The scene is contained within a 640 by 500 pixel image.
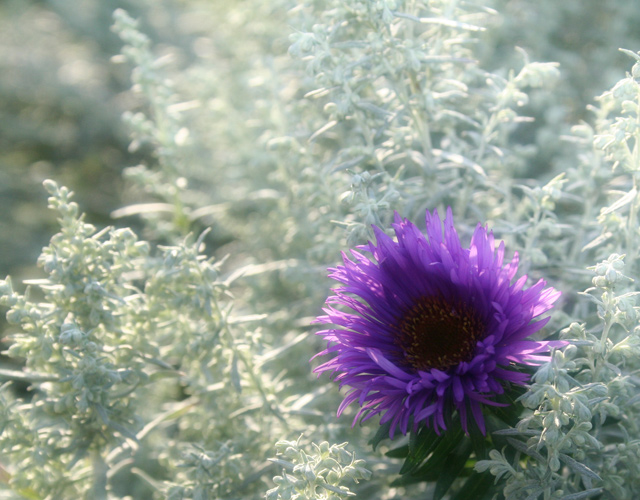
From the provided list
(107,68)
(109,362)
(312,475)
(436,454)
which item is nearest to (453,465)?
(436,454)

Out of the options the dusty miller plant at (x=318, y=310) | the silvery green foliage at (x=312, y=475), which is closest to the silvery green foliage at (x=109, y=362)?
the dusty miller plant at (x=318, y=310)

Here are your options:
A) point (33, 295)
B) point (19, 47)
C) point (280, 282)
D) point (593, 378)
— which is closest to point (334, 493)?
point (593, 378)

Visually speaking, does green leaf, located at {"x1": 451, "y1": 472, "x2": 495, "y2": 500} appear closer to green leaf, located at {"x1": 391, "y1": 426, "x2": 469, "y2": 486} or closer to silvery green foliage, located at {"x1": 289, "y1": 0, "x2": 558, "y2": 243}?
green leaf, located at {"x1": 391, "y1": 426, "x2": 469, "y2": 486}

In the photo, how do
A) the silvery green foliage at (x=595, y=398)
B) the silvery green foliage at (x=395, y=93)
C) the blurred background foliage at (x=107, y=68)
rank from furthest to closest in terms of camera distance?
1. the blurred background foliage at (x=107, y=68)
2. the silvery green foliage at (x=395, y=93)
3. the silvery green foliage at (x=595, y=398)

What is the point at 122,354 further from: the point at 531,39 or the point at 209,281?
the point at 531,39

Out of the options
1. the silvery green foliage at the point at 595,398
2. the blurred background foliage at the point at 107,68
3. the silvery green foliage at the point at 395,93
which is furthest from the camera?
the blurred background foliage at the point at 107,68

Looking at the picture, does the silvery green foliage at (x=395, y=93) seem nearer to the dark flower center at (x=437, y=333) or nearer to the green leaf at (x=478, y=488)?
the dark flower center at (x=437, y=333)

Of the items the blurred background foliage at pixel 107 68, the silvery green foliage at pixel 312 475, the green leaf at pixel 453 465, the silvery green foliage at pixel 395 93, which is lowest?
the green leaf at pixel 453 465

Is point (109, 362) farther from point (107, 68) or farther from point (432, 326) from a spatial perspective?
point (107, 68)

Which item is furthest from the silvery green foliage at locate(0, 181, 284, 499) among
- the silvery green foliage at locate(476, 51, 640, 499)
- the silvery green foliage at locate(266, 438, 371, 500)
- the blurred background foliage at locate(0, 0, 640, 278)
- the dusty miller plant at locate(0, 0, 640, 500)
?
the blurred background foliage at locate(0, 0, 640, 278)
